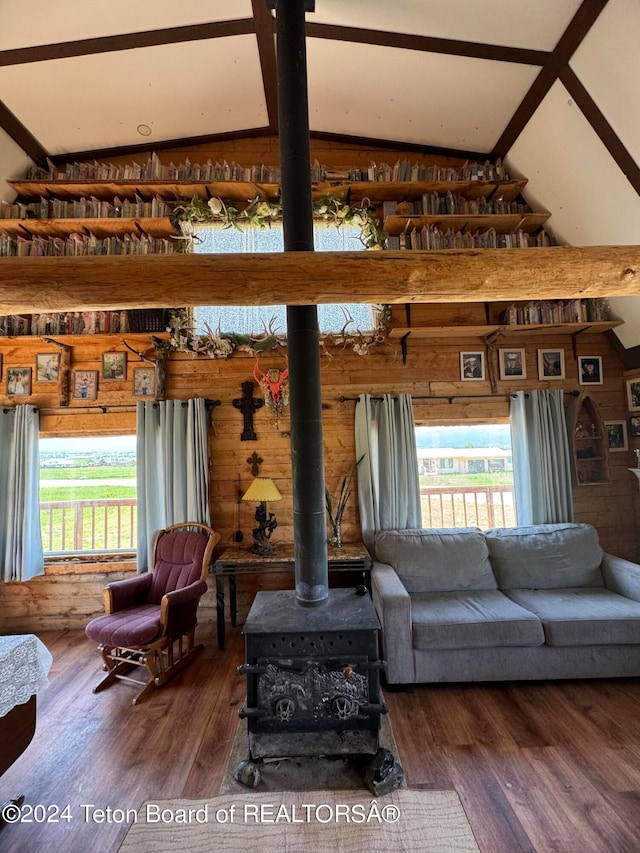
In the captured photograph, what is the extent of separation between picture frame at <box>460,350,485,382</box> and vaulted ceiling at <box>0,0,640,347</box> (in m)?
1.14

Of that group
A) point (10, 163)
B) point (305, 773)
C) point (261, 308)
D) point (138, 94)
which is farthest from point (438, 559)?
point (10, 163)

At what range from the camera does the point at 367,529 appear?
131 inches

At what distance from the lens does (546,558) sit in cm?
303

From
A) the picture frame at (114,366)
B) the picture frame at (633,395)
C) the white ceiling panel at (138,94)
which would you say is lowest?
the picture frame at (633,395)

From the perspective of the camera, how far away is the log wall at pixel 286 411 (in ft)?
11.3

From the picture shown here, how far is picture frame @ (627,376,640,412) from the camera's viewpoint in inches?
136

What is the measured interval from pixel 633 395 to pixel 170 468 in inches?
164

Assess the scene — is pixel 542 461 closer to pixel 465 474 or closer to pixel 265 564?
pixel 465 474

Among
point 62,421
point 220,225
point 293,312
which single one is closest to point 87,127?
point 220,225

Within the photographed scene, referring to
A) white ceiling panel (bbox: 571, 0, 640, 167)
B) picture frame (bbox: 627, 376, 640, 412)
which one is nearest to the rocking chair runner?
picture frame (bbox: 627, 376, 640, 412)

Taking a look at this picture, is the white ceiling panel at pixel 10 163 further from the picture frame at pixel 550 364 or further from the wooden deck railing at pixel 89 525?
the picture frame at pixel 550 364

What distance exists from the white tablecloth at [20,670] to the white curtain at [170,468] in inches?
56.5

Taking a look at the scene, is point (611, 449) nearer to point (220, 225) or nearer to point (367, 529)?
point (367, 529)

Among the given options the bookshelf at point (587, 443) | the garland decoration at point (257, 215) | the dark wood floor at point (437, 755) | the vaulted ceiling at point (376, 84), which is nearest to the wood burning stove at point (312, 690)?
the dark wood floor at point (437, 755)
